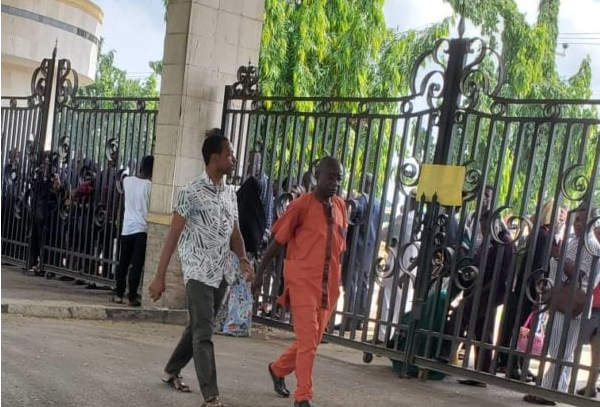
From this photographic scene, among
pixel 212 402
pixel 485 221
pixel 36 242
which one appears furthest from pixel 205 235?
pixel 36 242

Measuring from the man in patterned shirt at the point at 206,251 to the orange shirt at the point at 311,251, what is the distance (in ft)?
0.99

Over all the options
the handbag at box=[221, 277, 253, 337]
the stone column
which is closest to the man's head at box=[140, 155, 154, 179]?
the stone column

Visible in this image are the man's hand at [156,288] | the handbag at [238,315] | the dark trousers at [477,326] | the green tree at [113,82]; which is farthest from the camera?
the green tree at [113,82]

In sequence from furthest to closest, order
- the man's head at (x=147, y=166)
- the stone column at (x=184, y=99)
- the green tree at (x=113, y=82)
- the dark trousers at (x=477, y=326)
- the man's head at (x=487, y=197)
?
the green tree at (x=113, y=82) < the man's head at (x=147, y=166) < the stone column at (x=184, y=99) < the man's head at (x=487, y=197) < the dark trousers at (x=477, y=326)

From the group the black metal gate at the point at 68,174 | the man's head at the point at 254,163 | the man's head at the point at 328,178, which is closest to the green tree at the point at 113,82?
the black metal gate at the point at 68,174

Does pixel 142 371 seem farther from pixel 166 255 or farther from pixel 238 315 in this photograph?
pixel 238 315

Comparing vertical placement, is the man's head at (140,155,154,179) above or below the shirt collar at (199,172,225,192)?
below

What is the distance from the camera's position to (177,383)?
230 inches

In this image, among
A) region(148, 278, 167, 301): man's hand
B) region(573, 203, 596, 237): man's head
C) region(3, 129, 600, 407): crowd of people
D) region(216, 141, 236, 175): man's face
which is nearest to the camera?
region(148, 278, 167, 301): man's hand

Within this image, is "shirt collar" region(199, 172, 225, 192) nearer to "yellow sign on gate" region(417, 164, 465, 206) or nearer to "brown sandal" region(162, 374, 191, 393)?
"brown sandal" region(162, 374, 191, 393)

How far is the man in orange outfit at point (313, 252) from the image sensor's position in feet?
18.0

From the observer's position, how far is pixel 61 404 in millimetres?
5078

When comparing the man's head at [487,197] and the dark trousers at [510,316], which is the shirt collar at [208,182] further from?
the man's head at [487,197]

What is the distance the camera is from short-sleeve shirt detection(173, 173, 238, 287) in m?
5.32
